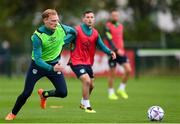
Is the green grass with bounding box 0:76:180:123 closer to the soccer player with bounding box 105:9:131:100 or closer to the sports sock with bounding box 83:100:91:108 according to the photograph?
the sports sock with bounding box 83:100:91:108

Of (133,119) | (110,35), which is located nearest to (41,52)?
(133,119)

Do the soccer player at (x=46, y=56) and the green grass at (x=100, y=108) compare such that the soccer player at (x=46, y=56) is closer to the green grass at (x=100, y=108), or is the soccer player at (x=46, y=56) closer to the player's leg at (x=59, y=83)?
the player's leg at (x=59, y=83)

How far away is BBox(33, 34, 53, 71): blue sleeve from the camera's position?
1528 centimetres

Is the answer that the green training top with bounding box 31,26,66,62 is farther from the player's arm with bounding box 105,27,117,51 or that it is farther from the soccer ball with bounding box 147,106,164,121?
the player's arm with bounding box 105,27,117,51

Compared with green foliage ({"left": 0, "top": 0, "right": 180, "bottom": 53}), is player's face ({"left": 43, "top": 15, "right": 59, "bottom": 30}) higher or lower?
lower

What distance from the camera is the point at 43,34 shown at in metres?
15.5

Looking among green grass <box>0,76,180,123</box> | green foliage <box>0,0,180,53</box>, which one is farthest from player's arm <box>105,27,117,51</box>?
green foliage <box>0,0,180,53</box>

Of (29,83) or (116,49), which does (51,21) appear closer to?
(29,83)

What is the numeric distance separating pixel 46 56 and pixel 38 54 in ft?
1.68

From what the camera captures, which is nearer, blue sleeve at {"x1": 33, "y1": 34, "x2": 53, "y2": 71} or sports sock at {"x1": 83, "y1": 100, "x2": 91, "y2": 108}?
blue sleeve at {"x1": 33, "y1": 34, "x2": 53, "y2": 71}

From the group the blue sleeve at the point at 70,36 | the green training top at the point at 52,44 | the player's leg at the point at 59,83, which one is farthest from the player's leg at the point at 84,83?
the green training top at the point at 52,44

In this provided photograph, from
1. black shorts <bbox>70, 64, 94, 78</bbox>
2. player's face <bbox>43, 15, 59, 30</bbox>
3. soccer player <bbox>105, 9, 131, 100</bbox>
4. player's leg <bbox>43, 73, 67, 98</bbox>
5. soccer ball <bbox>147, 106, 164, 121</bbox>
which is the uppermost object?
soccer player <bbox>105, 9, 131, 100</bbox>

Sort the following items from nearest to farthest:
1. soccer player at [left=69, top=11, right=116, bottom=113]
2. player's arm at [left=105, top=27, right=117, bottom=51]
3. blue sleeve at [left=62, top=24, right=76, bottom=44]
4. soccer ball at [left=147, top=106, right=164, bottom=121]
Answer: soccer ball at [left=147, top=106, right=164, bottom=121] < blue sleeve at [left=62, top=24, right=76, bottom=44] < soccer player at [left=69, top=11, right=116, bottom=113] < player's arm at [left=105, top=27, right=117, bottom=51]

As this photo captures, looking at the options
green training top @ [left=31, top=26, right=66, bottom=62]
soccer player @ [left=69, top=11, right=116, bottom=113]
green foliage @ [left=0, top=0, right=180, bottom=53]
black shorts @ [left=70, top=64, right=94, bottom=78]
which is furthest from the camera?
green foliage @ [left=0, top=0, right=180, bottom=53]
